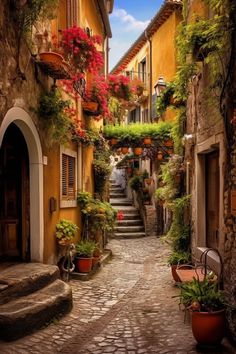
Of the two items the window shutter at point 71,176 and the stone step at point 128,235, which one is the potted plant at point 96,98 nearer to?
the window shutter at point 71,176

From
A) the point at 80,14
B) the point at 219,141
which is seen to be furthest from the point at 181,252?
the point at 80,14

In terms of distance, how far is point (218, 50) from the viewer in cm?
551

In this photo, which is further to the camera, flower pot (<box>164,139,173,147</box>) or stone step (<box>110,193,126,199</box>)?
stone step (<box>110,193,126,199</box>)

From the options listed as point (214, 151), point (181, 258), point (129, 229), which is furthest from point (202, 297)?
point (129, 229)

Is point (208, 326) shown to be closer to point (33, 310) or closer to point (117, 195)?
point (33, 310)

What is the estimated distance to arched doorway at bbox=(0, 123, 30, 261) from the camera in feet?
24.0

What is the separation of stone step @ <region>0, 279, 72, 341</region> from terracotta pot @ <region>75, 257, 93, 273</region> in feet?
8.50

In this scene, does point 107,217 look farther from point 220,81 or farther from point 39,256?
point 220,81

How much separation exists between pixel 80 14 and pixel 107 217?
5161 millimetres

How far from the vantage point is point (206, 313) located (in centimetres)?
482

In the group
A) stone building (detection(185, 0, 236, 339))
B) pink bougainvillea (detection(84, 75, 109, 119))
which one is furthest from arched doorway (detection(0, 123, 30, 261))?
pink bougainvillea (detection(84, 75, 109, 119))

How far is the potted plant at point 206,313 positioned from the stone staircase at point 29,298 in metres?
1.88

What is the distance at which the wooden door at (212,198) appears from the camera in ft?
23.0

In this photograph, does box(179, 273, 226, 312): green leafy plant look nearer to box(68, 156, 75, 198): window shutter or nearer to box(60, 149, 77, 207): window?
box(60, 149, 77, 207): window
